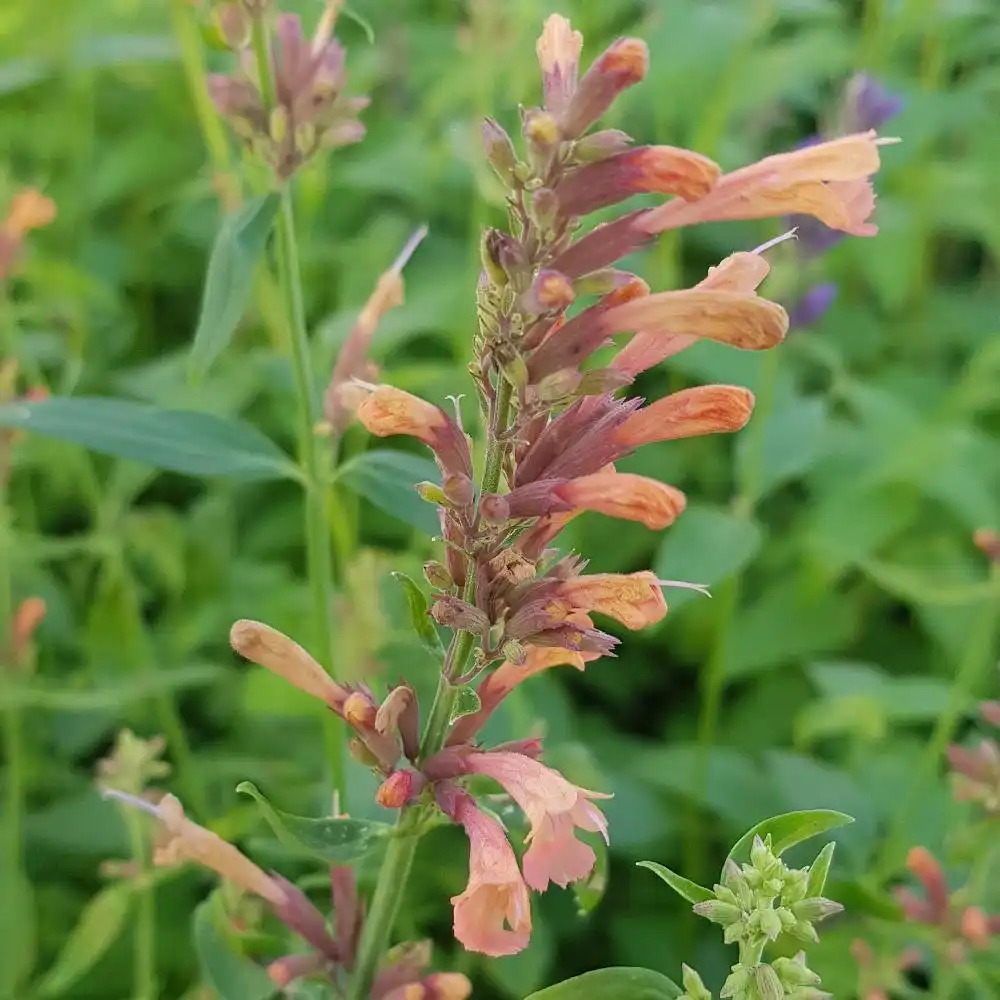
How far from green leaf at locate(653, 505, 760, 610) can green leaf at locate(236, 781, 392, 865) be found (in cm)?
109

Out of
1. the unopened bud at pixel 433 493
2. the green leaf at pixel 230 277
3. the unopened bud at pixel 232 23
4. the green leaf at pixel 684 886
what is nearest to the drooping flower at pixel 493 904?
the green leaf at pixel 684 886

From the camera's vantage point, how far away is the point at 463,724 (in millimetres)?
1265

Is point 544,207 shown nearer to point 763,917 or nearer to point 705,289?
point 705,289

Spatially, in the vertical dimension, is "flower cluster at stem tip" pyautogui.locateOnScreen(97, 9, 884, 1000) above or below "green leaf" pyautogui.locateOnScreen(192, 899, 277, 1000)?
above

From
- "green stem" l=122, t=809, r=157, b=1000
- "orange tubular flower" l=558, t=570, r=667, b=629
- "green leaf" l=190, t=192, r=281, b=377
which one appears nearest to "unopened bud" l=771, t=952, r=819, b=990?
"orange tubular flower" l=558, t=570, r=667, b=629

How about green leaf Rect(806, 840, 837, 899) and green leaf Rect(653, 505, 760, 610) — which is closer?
green leaf Rect(806, 840, 837, 899)

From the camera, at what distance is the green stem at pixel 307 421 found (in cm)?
160

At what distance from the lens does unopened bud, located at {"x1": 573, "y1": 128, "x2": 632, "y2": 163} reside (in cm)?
99

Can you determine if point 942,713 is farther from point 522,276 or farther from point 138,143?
point 138,143

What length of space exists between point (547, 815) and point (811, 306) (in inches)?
74.3

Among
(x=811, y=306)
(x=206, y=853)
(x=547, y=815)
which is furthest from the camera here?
(x=811, y=306)

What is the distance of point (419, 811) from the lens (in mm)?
1213

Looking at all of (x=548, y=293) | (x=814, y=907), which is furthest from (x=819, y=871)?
(x=548, y=293)

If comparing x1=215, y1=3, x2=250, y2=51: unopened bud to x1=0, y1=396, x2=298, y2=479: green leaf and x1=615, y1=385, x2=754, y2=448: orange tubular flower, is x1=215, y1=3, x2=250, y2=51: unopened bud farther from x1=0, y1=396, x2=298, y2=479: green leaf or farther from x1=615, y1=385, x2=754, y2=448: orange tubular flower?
x1=615, y1=385, x2=754, y2=448: orange tubular flower
